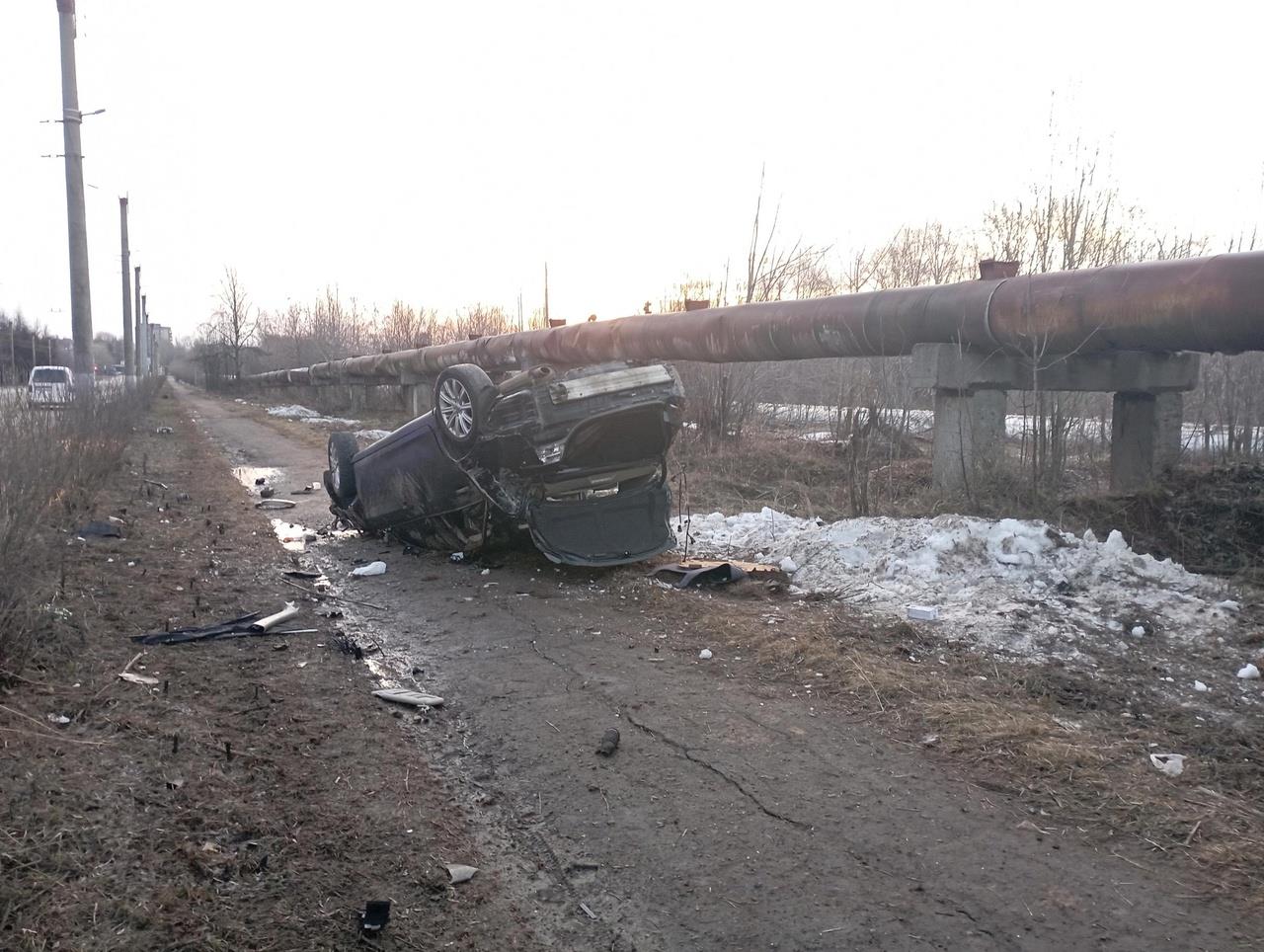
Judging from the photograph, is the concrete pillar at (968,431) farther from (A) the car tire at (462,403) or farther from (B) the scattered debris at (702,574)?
(A) the car tire at (462,403)

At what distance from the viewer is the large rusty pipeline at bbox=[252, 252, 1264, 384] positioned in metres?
7.55

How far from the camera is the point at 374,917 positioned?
296 cm

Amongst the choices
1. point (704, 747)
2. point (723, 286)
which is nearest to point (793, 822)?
point (704, 747)

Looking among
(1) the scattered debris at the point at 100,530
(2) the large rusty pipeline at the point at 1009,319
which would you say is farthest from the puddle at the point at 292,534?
(2) the large rusty pipeline at the point at 1009,319

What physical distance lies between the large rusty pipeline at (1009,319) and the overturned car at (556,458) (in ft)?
11.2

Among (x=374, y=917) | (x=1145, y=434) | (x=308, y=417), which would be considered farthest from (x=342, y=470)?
(x=308, y=417)

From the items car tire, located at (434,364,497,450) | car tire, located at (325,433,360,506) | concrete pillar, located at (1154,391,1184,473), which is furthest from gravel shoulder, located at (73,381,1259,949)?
concrete pillar, located at (1154,391,1184,473)

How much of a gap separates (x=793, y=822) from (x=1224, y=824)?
166 centimetres

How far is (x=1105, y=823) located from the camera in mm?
3693

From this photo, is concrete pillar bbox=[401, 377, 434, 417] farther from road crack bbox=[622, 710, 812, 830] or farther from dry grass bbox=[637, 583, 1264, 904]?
road crack bbox=[622, 710, 812, 830]

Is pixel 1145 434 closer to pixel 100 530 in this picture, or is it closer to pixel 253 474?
pixel 100 530

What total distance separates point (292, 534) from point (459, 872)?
800 cm

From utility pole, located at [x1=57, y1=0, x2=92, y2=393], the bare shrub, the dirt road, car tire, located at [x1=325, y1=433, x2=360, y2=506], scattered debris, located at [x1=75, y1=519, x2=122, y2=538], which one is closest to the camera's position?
the dirt road

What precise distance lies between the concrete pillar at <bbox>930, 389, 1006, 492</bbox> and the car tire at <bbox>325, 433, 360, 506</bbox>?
637cm
